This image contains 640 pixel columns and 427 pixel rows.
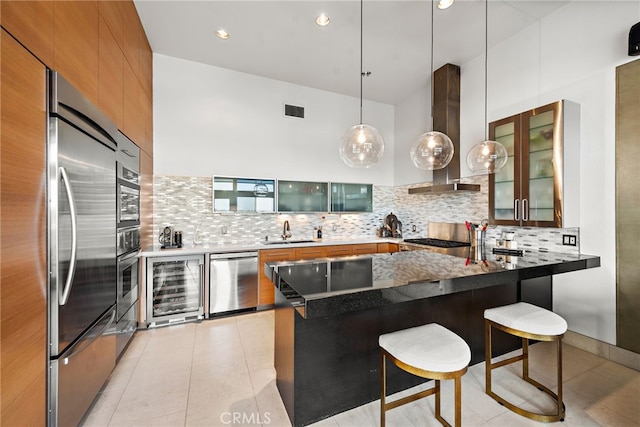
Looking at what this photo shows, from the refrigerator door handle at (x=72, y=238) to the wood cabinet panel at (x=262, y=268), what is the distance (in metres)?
2.20

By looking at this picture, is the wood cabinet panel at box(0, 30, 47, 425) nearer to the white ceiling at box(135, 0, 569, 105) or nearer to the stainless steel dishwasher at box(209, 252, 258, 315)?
the stainless steel dishwasher at box(209, 252, 258, 315)

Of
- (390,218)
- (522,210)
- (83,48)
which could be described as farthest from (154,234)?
(522,210)

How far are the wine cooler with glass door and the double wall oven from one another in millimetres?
222

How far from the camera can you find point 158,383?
207 centimetres

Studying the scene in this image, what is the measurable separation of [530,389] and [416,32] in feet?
12.1

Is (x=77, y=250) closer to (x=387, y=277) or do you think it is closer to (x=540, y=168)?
(x=387, y=277)

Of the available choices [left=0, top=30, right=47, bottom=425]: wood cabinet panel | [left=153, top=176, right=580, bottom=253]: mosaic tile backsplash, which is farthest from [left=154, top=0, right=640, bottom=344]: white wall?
[left=0, top=30, right=47, bottom=425]: wood cabinet panel

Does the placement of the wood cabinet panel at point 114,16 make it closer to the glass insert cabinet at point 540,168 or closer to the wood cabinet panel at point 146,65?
the wood cabinet panel at point 146,65

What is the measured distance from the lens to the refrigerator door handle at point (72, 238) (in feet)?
4.48

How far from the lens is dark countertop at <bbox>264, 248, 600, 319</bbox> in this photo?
130 centimetres

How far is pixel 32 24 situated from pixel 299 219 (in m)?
3.49

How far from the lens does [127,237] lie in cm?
243

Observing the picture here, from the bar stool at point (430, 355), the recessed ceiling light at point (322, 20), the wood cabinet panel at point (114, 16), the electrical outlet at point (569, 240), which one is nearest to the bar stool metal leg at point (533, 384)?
the bar stool at point (430, 355)

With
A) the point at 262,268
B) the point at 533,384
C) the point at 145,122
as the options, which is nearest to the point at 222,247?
the point at 262,268
